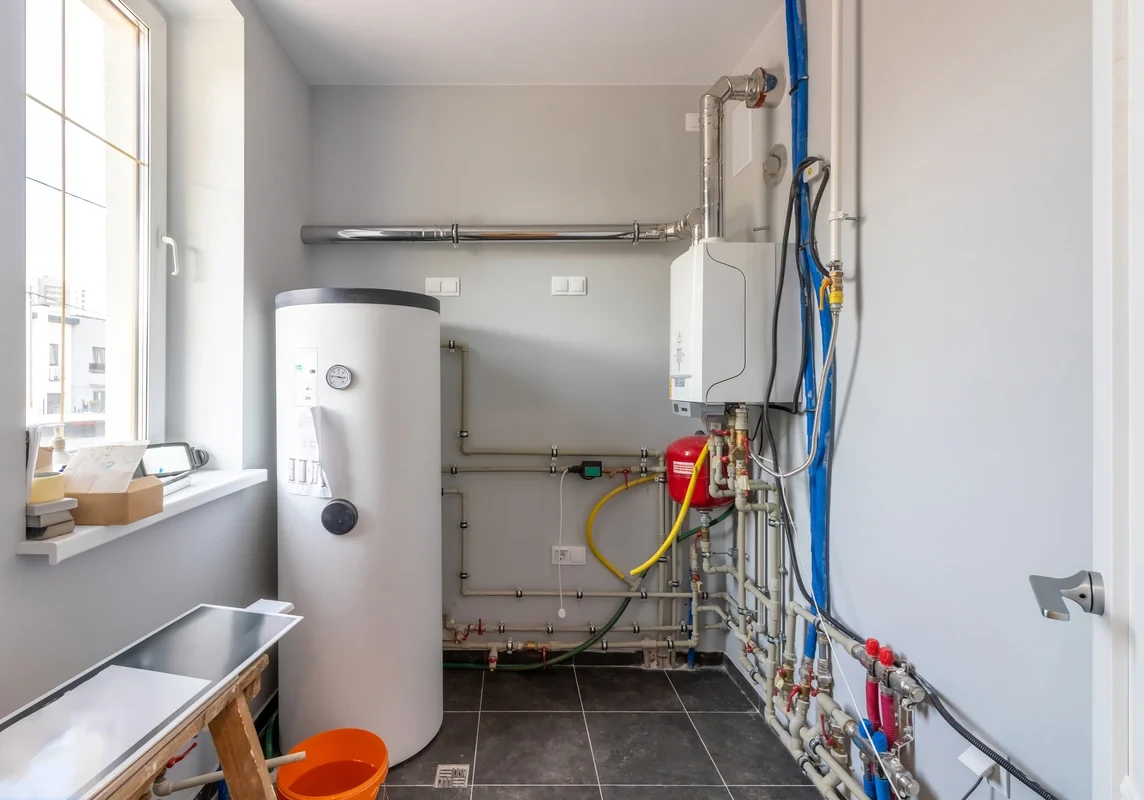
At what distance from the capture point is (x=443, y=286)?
2.08 m

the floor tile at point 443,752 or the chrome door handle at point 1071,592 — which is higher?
the chrome door handle at point 1071,592

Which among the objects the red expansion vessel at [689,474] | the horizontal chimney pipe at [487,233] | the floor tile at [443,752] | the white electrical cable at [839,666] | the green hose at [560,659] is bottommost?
the floor tile at [443,752]

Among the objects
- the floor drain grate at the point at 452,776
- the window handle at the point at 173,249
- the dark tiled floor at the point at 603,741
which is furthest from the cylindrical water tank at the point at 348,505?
the window handle at the point at 173,249

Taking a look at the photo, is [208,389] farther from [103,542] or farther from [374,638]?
[374,638]

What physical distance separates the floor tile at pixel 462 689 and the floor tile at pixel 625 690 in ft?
1.34

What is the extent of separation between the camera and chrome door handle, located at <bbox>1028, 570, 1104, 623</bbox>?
0.56m

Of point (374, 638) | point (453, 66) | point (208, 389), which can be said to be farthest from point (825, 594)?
point (453, 66)

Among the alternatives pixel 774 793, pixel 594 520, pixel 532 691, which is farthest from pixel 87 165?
pixel 774 793

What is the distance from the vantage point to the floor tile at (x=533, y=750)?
1.50 m

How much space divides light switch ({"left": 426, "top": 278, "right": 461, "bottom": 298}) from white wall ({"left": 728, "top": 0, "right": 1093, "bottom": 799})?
145cm

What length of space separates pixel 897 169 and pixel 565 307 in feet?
4.06

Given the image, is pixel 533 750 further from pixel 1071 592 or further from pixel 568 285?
pixel 568 285

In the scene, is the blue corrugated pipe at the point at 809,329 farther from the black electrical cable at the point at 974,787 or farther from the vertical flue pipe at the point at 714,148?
the black electrical cable at the point at 974,787

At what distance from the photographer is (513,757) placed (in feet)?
5.16
